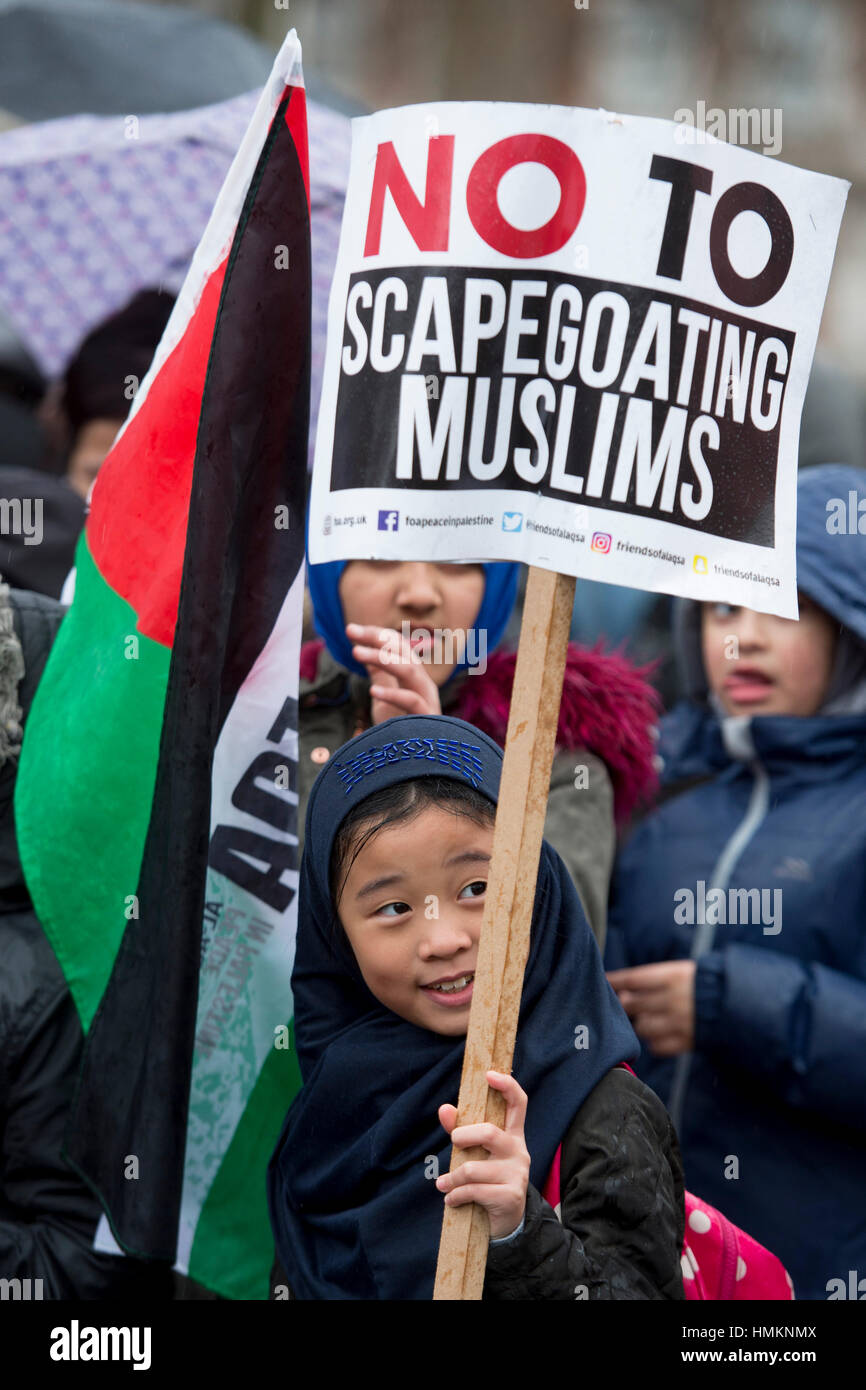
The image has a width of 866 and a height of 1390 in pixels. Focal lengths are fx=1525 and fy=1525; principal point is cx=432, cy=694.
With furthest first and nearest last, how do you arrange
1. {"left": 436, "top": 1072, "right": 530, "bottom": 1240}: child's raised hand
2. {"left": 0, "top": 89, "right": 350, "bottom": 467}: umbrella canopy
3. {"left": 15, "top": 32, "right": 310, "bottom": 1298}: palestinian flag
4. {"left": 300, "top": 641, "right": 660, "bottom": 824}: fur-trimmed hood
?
{"left": 0, "top": 89, "right": 350, "bottom": 467}: umbrella canopy < {"left": 300, "top": 641, "right": 660, "bottom": 824}: fur-trimmed hood < {"left": 15, "top": 32, "right": 310, "bottom": 1298}: palestinian flag < {"left": 436, "top": 1072, "right": 530, "bottom": 1240}: child's raised hand

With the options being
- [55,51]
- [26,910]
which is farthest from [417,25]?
[26,910]

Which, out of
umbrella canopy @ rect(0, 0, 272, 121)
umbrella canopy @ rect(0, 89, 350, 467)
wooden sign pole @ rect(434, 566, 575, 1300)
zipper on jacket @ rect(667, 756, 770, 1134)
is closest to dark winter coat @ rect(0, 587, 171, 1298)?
wooden sign pole @ rect(434, 566, 575, 1300)

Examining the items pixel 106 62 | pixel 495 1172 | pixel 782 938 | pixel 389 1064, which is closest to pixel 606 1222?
pixel 495 1172

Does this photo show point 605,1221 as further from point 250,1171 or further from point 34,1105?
point 34,1105

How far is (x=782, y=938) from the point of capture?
2494 mm

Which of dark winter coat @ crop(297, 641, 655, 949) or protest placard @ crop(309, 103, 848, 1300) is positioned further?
dark winter coat @ crop(297, 641, 655, 949)

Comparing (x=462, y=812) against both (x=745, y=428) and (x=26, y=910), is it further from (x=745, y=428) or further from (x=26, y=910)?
(x=26, y=910)

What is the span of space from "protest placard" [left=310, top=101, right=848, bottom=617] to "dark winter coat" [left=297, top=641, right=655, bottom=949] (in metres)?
0.67

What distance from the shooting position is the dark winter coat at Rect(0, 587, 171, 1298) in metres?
2.06

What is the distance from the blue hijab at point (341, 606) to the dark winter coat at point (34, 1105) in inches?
18.6

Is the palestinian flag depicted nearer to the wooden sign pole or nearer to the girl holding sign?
the girl holding sign

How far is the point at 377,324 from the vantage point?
1812mm

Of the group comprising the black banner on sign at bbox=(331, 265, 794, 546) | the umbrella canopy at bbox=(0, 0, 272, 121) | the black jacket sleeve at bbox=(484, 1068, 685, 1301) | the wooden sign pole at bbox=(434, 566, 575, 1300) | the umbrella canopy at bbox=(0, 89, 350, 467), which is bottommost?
the black jacket sleeve at bbox=(484, 1068, 685, 1301)

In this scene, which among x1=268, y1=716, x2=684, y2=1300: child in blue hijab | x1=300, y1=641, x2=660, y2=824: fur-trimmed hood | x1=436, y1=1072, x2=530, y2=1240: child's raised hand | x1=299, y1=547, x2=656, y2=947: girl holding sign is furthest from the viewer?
x1=300, y1=641, x2=660, y2=824: fur-trimmed hood
